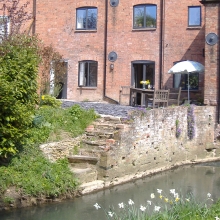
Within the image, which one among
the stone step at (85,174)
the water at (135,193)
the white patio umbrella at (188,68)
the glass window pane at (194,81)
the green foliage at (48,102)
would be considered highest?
the white patio umbrella at (188,68)

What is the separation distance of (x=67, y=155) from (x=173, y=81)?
917 centimetres

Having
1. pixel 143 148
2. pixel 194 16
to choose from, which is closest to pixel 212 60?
pixel 194 16

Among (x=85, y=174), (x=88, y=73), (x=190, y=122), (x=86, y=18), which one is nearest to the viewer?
(x=85, y=174)

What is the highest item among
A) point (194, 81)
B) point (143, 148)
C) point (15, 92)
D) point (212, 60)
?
point (212, 60)

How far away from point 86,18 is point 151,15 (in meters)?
3.34

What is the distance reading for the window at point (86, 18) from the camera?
73.1 ft

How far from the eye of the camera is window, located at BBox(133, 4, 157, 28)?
69.3 feet

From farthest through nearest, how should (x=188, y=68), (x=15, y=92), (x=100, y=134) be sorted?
(x=188, y=68)
(x=100, y=134)
(x=15, y=92)

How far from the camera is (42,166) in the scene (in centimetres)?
1141

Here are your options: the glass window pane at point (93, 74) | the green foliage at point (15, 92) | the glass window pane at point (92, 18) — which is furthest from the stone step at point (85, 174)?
the glass window pane at point (92, 18)

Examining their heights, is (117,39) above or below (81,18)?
below

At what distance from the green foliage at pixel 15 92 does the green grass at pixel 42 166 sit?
418mm

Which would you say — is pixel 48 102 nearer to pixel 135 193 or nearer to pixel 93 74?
pixel 135 193

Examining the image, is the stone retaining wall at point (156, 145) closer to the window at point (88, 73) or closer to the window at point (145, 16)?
the window at point (145, 16)
